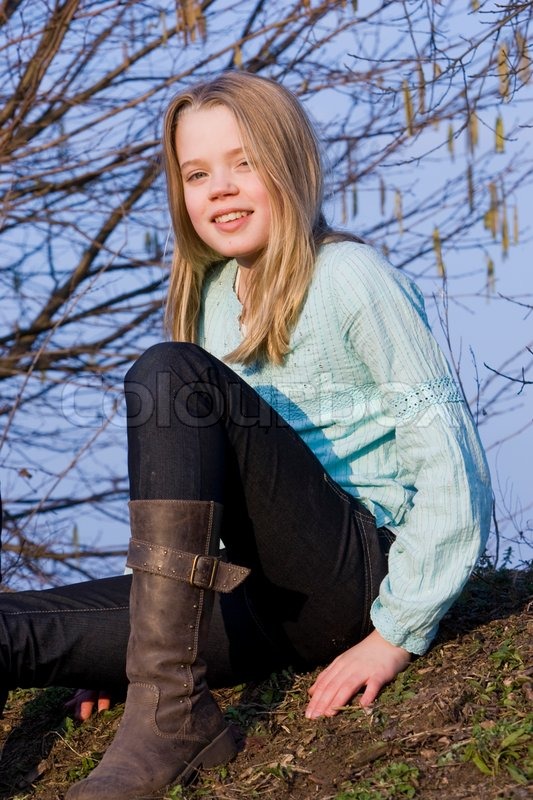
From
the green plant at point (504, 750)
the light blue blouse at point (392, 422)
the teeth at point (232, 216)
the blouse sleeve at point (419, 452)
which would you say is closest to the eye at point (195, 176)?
the teeth at point (232, 216)

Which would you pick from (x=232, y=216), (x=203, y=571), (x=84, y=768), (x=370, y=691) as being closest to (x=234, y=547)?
(x=203, y=571)

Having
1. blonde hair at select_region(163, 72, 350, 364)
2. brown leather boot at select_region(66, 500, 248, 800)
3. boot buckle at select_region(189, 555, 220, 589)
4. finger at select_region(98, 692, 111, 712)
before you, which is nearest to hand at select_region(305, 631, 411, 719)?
brown leather boot at select_region(66, 500, 248, 800)

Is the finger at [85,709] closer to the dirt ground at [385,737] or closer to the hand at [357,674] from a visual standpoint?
the dirt ground at [385,737]

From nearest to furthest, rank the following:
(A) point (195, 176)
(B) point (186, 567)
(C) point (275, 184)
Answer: (B) point (186, 567)
(C) point (275, 184)
(A) point (195, 176)

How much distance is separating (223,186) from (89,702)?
1.33 m

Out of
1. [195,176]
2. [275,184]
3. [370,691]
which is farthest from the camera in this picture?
[195,176]

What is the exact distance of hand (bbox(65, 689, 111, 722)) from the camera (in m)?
2.53

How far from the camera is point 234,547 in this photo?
7.29ft

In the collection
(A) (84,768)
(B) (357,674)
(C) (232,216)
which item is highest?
(C) (232,216)

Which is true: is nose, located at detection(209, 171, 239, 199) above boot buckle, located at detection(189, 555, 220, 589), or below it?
above

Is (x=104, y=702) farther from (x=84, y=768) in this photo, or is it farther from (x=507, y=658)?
(x=507, y=658)

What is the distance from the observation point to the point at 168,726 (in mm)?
1950

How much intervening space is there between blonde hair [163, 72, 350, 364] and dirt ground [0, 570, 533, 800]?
812 mm

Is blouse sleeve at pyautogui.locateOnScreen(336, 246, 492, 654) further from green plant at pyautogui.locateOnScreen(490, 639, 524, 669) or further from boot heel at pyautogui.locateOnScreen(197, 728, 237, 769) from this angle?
boot heel at pyautogui.locateOnScreen(197, 728, 237, 769)
